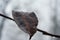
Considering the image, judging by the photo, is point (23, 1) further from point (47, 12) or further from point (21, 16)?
point (21, 16)

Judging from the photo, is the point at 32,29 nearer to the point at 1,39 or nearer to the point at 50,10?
the point at 1,39

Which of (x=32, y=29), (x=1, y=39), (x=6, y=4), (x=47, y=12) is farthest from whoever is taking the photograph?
(x=47, y=12)

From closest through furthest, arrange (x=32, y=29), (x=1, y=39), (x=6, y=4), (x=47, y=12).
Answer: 1. (x=32, y=29)
2. (x=1, y=39)
3. (x=6, y=4)
4. (x=47, y=12)

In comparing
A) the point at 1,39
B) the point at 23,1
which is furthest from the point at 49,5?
the point at 1,39

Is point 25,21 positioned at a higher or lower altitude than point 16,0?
higher

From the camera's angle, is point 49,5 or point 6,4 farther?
point 49,5

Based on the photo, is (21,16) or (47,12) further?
(47,12)

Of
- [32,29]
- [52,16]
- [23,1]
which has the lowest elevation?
[52,16]

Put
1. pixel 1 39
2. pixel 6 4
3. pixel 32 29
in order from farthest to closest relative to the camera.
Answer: pixel 6 4
pixel 1 39
pixel 32 29

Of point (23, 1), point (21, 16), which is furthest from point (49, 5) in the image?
point (21, 16)
